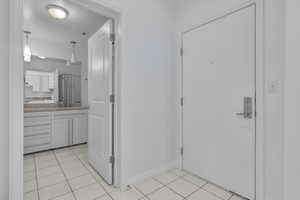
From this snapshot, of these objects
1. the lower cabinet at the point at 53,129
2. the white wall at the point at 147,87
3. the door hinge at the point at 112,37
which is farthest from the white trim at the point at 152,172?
the lower cabinet at the point at 53,129

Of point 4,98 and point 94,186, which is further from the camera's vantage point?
Answer: point 94,186

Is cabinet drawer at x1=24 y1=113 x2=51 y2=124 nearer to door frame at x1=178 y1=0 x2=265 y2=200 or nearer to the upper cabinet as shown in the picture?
the upper cabinet

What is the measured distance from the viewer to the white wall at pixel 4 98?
112 centimetres

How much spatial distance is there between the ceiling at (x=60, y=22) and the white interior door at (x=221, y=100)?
1718 millimetres

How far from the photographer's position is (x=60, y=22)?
2.83m

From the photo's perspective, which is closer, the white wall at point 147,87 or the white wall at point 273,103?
the white wall at point 273,103

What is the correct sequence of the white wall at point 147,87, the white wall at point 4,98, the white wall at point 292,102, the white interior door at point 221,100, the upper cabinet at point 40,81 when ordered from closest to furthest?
the white wall at point 4,98 < the white wall at point 292,102 < the white interior door at point 221,100 < the white wall at point 147,87 < the upper cabinet at point 40,81

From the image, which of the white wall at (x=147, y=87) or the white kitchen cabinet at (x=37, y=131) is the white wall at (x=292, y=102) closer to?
the white wall at (x=147, y=87)

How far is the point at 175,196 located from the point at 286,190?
102 cm

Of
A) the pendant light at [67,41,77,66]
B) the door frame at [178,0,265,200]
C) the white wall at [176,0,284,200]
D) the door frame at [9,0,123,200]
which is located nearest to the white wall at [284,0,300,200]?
the white wall at [176,0,284,200]

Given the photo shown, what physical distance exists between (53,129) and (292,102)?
375 centimetres

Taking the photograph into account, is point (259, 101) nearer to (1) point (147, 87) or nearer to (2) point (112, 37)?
(1) point (147, 87)

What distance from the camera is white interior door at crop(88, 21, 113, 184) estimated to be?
189 cm

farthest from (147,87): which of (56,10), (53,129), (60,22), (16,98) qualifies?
(53,129)
